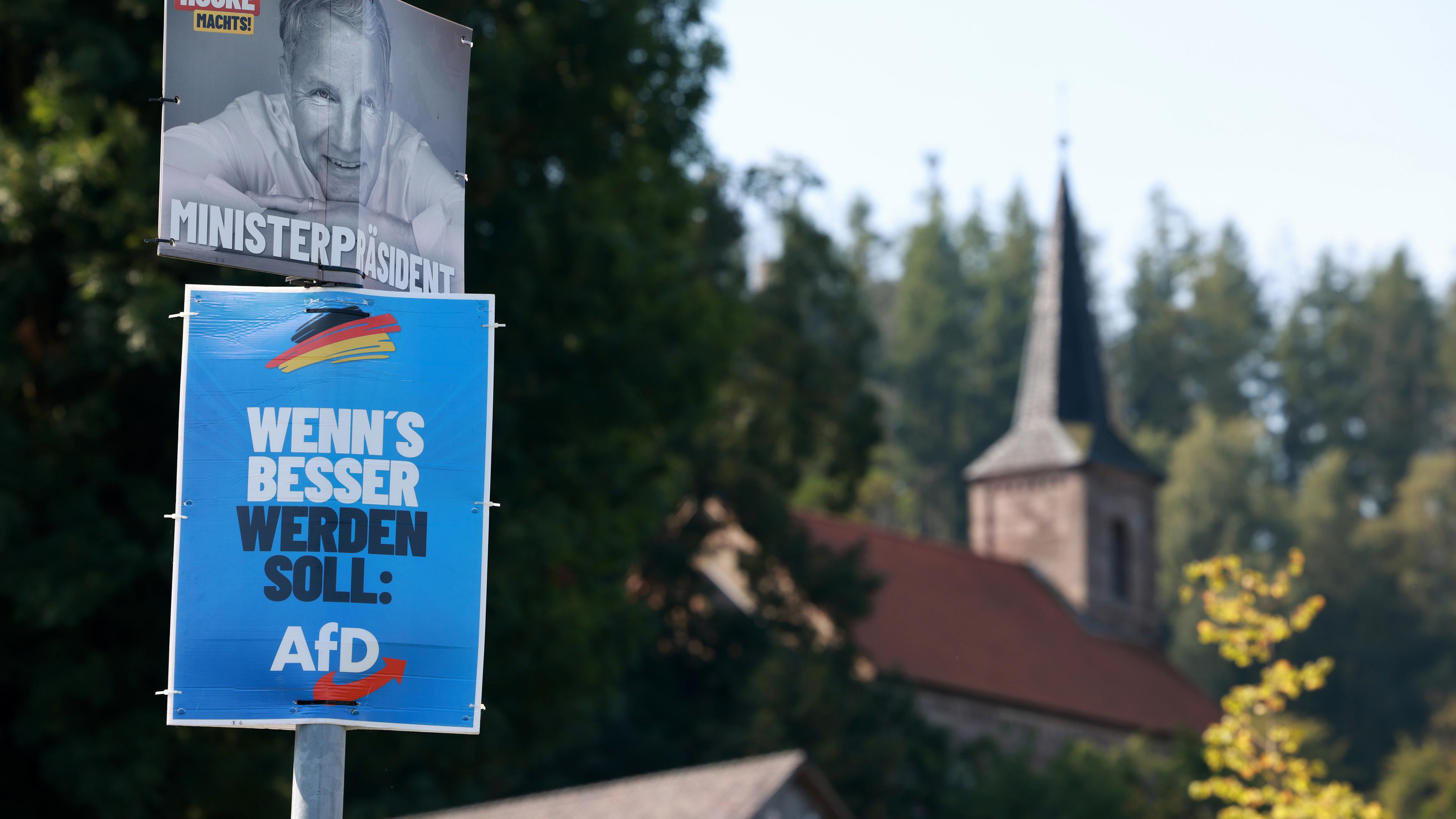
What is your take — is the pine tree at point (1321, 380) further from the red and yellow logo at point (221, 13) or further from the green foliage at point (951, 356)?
the red and yellow logo at point (221, 13)

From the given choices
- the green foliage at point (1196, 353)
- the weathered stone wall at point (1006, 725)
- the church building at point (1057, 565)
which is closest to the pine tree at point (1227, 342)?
the green foliage at point (1196, 353)

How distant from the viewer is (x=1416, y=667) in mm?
75375

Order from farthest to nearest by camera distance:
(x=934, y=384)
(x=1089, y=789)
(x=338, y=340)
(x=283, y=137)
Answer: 1. (x=934, y=384)
2. (x=1089, y=789)
3. (x=283, y=137)
4. (x=338, y=340)

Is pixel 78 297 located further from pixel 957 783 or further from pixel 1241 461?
pixel 1241 461

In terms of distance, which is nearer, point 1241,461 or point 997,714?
point 997,714

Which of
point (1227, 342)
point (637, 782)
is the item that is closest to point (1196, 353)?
point (1227, 342)

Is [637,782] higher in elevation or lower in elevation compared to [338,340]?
lower

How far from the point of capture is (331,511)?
6.11 meters

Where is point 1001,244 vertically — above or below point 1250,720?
above

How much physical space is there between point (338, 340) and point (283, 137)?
697 mm

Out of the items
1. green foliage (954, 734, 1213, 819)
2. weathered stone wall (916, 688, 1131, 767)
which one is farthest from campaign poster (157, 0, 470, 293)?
weathered stone wall (916, 688, 1131, 767)

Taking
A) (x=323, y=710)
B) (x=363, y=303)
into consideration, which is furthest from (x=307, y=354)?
(x=323, y=710)

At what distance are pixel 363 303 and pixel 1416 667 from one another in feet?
246

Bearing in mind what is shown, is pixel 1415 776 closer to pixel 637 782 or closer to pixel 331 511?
pixel 637 782
